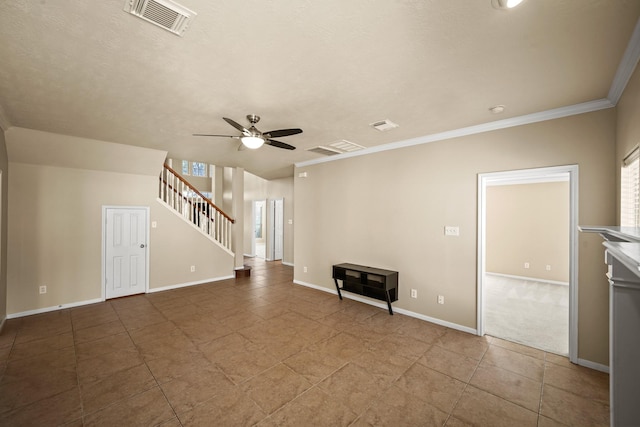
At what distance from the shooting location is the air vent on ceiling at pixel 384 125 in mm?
3435

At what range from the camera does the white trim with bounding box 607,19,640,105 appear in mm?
1795

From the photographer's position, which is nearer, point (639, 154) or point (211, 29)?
point (211, 29)

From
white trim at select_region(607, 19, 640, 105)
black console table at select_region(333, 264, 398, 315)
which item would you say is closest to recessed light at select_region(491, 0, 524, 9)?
white trim at select_region(607, 19, 640, 105)

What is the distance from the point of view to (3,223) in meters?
3.76

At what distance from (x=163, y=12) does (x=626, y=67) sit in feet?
11.2

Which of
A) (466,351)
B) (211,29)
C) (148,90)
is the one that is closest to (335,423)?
(466,351)

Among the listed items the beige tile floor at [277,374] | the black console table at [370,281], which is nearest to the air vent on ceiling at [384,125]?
the black console table at [370,281]

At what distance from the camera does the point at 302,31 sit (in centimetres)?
178

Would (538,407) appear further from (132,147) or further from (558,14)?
(132,147)

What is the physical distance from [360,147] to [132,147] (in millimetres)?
3964

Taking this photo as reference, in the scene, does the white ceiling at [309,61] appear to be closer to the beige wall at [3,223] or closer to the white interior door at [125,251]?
the beige wall at [3,223]

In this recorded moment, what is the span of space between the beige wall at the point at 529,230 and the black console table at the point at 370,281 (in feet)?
13.4

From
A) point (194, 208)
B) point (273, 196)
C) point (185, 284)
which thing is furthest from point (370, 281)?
point (273, 196)

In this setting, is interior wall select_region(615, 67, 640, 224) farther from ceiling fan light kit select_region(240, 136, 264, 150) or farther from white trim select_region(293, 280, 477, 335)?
ceiling fan light kit select_region(240, 136, 264, 150)
